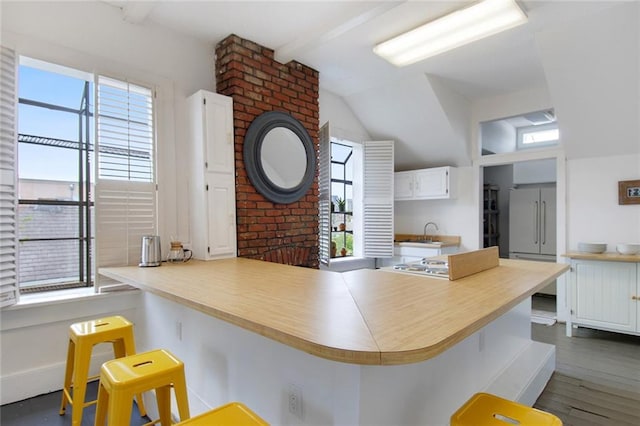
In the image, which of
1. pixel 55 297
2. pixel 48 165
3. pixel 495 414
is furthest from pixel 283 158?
pixel 495 414

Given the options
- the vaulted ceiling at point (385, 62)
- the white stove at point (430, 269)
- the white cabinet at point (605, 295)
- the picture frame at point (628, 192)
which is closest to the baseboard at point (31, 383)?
the white stove at point (430, 269)

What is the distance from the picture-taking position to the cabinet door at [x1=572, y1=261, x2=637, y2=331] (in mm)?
3445

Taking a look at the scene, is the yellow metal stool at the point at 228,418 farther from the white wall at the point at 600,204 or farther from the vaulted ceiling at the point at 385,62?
the white wall at the point at 600,204

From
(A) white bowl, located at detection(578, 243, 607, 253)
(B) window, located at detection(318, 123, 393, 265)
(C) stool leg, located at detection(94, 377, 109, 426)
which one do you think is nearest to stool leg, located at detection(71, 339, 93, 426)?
(C) stool leg, located at detection(94, 377, 109, 426)

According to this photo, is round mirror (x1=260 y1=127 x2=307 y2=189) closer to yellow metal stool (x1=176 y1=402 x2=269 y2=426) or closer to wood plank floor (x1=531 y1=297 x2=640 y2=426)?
yellow metal stool (x1=176 y1=402 x2=269 y2=426)

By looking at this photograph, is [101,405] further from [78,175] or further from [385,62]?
[385,62]

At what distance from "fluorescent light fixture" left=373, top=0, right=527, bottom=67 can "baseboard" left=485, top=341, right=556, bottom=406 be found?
8.17 ft

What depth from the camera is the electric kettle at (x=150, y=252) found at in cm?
267

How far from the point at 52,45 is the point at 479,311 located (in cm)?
316

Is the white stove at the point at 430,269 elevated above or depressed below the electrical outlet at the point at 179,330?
above

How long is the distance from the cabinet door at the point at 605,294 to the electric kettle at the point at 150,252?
4.12m

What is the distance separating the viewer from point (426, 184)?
515 cm

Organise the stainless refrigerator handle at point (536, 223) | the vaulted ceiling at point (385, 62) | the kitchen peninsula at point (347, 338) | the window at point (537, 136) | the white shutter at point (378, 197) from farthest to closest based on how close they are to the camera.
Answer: the window at point (537, 136) < the stainless refrigerator handle at point (536, 223) < the white shutter at point (378, 197) < the vaulted ceiling at point (385, 62) < the kitchen peninsula at point (347, 338)

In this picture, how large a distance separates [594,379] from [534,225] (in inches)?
124
